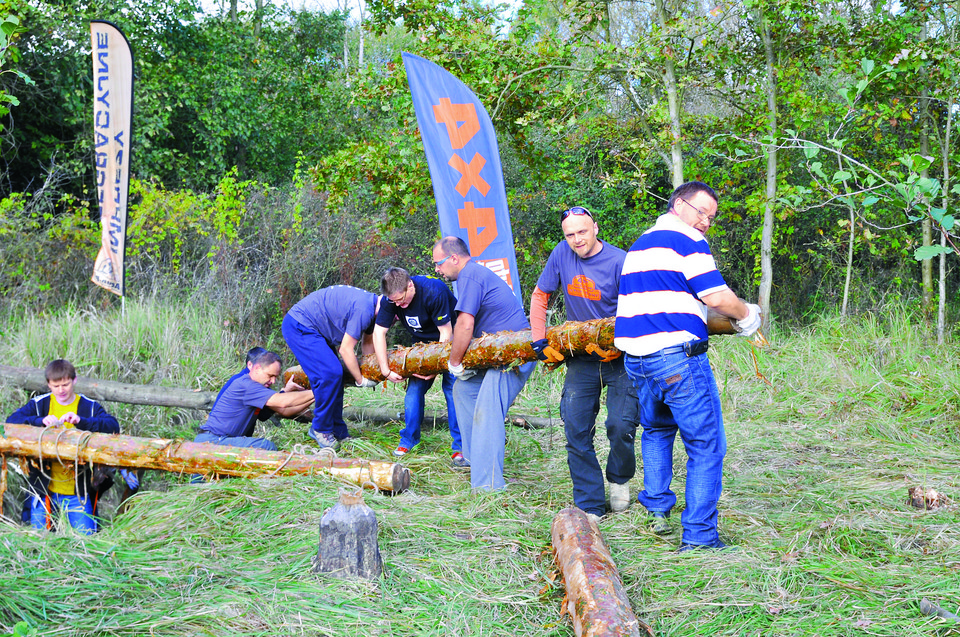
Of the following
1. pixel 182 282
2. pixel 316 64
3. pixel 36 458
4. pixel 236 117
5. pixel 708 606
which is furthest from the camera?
pixel 316 64

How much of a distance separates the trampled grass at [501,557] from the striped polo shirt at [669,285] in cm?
105

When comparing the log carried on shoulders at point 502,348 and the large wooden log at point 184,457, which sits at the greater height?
the log carried on shoulders at point 502,348

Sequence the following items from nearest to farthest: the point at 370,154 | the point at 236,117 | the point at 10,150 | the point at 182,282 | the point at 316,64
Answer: the point at 370,154, the point at 182,282, the point at 10,150, the point at 236,117, the point at 316,64

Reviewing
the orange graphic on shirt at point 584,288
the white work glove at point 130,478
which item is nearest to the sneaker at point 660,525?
the orange graphic on shirt at point 584,288

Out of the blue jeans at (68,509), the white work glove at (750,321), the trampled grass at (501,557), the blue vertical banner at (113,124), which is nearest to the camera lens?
the trampled grass at (501,557)

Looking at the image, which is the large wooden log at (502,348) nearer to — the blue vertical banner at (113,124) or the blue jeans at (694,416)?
the blue jeans at (694,416)

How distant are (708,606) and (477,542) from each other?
47.0 inches

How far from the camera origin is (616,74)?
30.7ft

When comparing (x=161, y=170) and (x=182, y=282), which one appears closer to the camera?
(x=182, y=282)

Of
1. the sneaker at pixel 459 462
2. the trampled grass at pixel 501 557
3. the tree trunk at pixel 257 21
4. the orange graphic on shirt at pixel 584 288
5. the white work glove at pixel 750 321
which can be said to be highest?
the tree trunk at pixel 257 21

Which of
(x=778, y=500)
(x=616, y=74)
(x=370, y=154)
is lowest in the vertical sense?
(x=778, y=500)

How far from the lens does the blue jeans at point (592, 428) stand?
426cm

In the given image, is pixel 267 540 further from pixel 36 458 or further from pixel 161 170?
pixel 161 170

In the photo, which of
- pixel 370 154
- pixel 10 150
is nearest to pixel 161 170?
pixel 10 150
